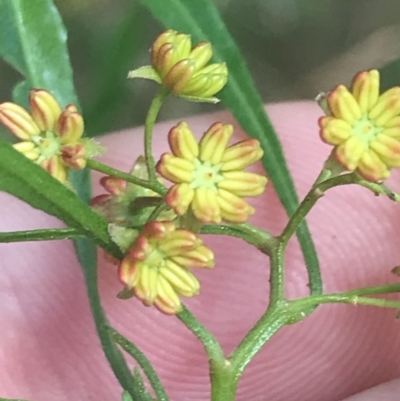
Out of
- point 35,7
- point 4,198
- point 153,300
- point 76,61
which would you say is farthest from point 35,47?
point 76,61

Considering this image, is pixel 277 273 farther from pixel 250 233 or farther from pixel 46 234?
pixel 46 234

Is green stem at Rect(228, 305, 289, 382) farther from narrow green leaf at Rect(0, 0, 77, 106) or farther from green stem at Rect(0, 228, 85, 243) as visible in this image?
narrow green leaf at Rect(0, 0, 77, 106)

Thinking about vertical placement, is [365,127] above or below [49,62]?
below

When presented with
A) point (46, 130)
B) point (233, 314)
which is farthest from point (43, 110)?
point (233, 314)

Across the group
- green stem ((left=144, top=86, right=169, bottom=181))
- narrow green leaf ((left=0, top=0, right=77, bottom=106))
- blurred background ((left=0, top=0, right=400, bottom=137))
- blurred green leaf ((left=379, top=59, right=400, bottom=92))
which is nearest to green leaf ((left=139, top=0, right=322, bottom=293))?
narrow green leaf ((left=0, top=0, right=77, bottom=106))

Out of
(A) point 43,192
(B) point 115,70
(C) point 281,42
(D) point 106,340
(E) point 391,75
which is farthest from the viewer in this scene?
(C) point 281,42

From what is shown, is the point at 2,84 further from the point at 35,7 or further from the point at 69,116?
the point at 69,116
